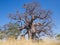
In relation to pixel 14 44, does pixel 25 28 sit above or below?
above

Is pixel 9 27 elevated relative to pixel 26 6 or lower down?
lower down

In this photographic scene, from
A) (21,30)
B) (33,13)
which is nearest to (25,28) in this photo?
(21,30)

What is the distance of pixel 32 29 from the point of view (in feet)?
81.8

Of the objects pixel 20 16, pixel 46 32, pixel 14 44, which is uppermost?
pixel 20 16

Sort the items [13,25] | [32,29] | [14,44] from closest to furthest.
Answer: [14,44] → [32,29] → [13,25]

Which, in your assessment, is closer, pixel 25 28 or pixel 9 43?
pixel 9 43

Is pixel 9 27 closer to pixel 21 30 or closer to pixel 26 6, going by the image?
pixel 21 30

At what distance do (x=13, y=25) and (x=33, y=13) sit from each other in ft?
11.7

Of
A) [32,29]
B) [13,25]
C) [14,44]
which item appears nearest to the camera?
[14,44]

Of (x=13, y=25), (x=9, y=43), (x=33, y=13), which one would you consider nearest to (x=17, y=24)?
(x=13, y=25)

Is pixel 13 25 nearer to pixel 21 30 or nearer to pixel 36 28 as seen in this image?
pixel 21 30

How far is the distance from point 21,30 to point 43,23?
3.27 metres

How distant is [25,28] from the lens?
83.2 ft

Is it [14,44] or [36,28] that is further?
[36,28]
